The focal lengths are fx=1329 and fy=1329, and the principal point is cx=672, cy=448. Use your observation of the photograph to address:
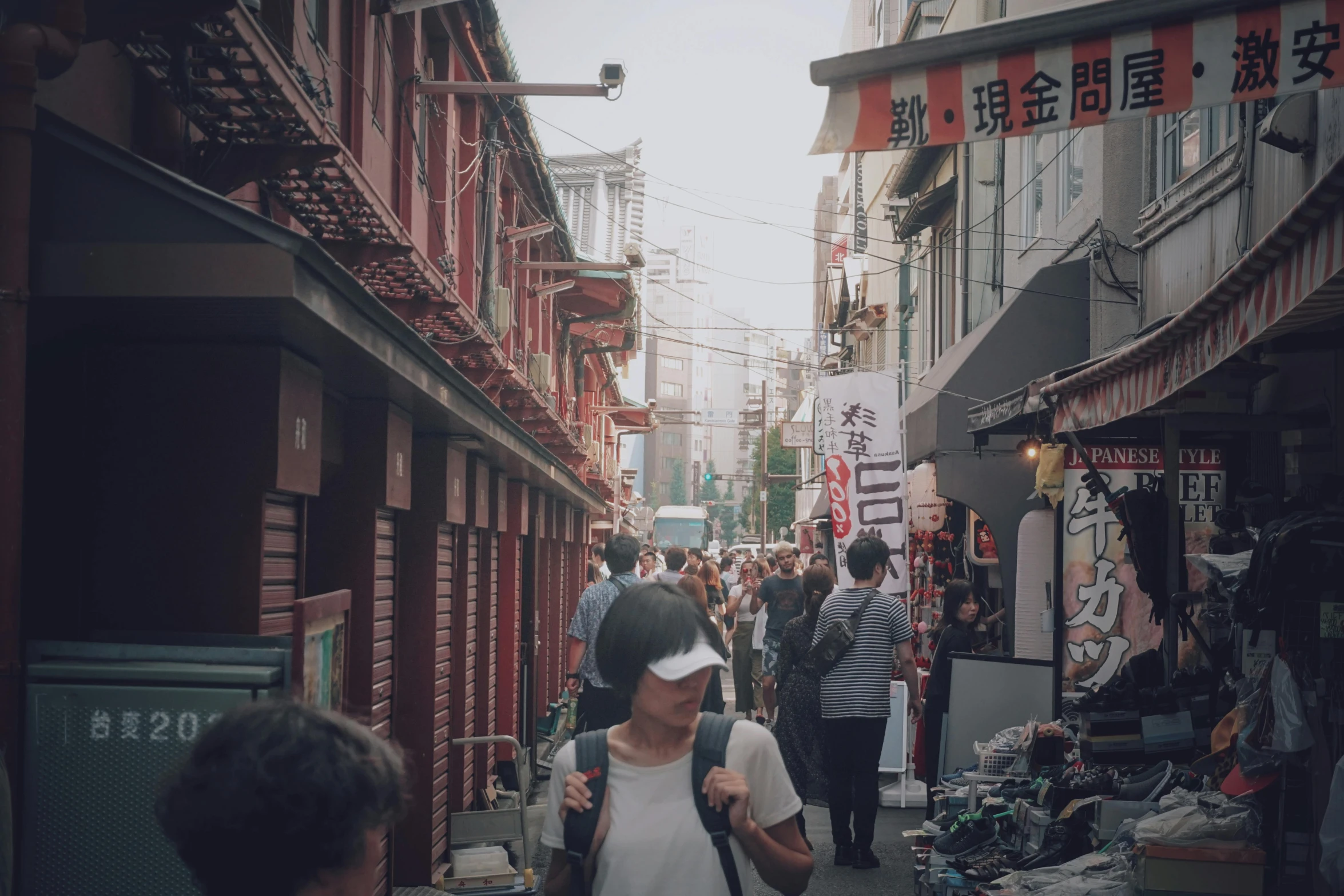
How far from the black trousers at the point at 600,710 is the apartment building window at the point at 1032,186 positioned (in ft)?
33.7

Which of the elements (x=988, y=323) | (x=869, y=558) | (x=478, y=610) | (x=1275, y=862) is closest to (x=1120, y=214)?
(x=988, y=323)

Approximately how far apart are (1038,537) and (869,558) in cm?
382

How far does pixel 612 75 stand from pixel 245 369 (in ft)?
20.6

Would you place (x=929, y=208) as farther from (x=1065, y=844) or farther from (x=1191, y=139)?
(x=1065, y=844)

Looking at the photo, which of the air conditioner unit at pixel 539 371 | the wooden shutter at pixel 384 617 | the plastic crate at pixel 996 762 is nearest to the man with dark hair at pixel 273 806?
the wooden shutter at pixel 384 617

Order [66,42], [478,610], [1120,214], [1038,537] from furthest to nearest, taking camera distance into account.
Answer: [1120,214], [1038,537], [478,610], [66,42]

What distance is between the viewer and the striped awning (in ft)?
13.8

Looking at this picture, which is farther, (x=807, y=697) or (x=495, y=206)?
(x=495, y=206)

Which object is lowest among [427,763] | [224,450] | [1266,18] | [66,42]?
[427,763]

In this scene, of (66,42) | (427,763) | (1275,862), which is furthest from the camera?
(427,763)

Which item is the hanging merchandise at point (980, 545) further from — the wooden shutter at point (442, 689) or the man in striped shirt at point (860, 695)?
the wooden shutter at point (442, 689)

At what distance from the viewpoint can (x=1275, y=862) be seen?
19.6ft

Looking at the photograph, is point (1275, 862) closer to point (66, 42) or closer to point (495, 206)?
point (66, 42)

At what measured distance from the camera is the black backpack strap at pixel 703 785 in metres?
3.19
